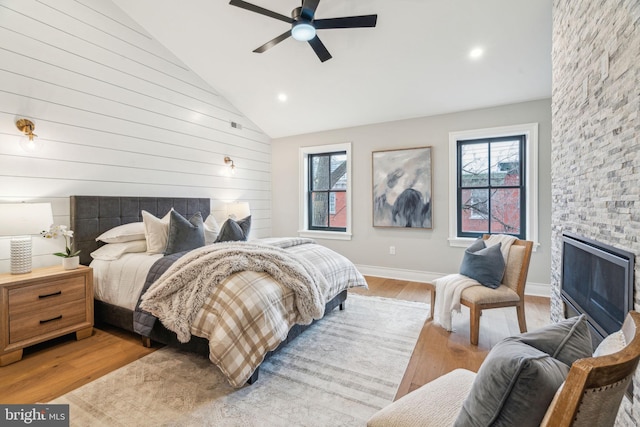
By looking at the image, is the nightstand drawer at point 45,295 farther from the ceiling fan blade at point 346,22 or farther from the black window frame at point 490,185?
the black window frame at point 490,185

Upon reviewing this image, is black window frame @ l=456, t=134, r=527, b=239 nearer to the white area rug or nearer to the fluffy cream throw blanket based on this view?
the white area rug

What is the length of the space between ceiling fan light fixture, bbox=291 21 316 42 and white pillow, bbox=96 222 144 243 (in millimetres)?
2478

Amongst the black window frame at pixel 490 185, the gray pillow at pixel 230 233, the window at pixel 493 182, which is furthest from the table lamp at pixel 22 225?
the black window frame at pixel 490 185

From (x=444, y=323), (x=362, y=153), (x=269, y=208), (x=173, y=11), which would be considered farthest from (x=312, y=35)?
(x=269, y=208)

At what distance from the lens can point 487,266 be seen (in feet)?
8.60

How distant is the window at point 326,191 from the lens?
16.4ft

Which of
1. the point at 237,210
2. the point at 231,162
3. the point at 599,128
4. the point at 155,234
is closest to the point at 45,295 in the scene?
the point at 155,234

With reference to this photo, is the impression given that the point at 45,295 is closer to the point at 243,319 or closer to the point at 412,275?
the point at 243,319

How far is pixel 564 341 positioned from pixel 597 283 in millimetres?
1254

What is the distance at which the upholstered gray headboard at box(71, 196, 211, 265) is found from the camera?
9.62ft

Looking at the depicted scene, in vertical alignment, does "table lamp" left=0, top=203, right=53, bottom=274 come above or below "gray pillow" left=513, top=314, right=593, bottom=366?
above

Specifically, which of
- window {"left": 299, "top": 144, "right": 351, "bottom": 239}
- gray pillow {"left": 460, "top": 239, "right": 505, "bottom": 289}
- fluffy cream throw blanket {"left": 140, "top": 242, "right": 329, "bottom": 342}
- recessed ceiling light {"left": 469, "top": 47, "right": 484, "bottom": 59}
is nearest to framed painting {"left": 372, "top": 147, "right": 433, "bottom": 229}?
window {"left": 299, "top": 144, "right": 351, "bottom": 239}

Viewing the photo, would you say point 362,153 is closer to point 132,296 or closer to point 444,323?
point 444,323

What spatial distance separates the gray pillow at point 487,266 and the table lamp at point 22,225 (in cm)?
368
